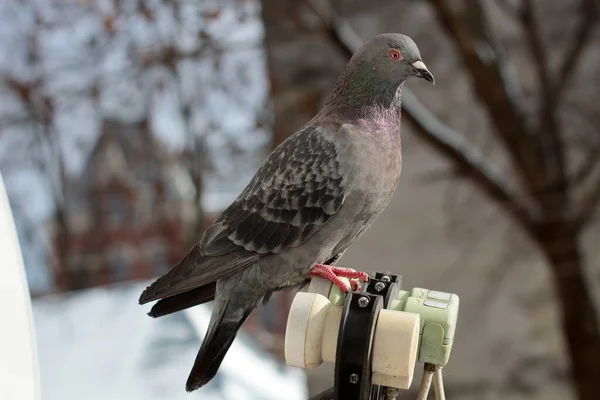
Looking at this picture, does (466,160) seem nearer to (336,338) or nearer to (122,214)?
(336,338)

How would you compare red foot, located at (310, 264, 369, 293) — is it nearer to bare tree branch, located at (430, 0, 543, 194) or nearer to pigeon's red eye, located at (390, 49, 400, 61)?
pigeon's red eye, located at (390, 49, 400, 61)

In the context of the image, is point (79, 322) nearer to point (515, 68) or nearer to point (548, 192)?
point (548, 192)

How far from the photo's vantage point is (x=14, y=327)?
0.98 metres

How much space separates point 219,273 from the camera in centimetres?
131

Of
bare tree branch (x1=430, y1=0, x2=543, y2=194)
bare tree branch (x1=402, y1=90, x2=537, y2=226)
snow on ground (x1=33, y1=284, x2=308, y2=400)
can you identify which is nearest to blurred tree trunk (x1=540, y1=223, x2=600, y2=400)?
bare tree branch (x1=402, y1=90, x2=537, y2=226)

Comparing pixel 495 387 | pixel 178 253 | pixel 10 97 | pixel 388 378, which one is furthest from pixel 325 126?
pixel 495 387

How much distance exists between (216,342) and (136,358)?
2089 millimetres

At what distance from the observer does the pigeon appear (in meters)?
1.26

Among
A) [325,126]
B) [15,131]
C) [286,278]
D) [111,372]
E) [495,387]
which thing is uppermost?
[15,131]

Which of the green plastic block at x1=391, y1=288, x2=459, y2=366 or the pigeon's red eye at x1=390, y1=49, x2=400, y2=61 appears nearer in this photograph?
the green plastic block at x1=391, y1=288, x2=459, y2=366

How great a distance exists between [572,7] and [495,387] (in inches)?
132

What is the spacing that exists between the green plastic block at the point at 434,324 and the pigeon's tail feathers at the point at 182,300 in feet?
1.50

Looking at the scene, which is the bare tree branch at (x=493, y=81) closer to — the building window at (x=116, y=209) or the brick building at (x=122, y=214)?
the brick building at (x=122, y=214)

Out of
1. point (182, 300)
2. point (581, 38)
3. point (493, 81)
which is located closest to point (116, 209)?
point (493, 81)
